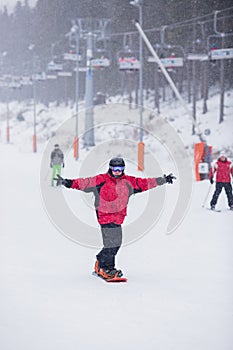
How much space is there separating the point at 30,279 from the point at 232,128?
2706 centimetres

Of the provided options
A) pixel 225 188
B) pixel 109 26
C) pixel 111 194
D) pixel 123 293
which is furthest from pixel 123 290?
pixel 109 26

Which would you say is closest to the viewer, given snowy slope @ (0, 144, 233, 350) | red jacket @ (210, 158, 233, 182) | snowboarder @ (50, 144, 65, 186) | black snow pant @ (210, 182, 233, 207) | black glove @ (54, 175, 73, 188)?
snowy slope @ (0, 144, 233, 350)

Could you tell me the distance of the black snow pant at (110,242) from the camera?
768cm

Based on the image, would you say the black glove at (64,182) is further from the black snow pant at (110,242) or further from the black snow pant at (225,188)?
the black snow pant at (225,188)

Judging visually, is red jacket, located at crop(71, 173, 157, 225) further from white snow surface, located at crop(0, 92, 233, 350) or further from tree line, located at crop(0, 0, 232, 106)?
tree line, located at crop(0, 0, 232, 106)

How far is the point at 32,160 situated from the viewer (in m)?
33.0

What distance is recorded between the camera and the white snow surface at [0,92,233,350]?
18.0 feet

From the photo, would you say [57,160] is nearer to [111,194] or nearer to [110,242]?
[110,242]

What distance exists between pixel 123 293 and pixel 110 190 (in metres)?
1.35

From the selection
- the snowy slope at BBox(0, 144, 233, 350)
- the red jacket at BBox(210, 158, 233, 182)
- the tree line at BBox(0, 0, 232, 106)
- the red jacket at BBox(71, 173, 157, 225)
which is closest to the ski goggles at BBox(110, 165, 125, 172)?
the red jacket at BBox(71, 173, 157, 225)

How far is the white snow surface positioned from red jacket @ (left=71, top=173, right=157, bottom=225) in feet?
3.15

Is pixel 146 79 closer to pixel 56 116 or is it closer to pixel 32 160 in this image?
pixel 56 116

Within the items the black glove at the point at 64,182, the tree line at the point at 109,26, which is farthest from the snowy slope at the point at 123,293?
the tree line at the point at 109,26

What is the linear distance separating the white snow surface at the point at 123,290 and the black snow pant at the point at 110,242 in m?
0.27
